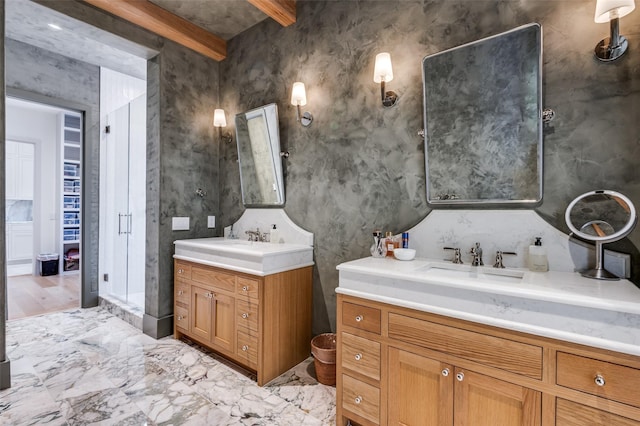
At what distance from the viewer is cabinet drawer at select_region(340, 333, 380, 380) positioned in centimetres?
151

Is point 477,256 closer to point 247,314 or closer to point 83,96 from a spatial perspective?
point 247,314

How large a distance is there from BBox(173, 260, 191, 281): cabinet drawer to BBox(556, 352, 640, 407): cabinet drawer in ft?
8.46

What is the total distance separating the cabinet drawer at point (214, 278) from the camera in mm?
2270

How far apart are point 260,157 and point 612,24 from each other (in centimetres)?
240

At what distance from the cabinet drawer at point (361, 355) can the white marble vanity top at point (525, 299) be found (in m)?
0.24

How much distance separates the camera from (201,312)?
252 cm

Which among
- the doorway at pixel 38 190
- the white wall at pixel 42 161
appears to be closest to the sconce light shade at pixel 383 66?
the doorway at pixel 38 190

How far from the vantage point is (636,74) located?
1.36 metres

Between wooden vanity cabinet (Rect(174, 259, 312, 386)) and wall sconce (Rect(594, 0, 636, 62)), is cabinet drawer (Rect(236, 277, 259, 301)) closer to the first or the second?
wooden vanity cabinet (Rect(174, 259, 312, 386))

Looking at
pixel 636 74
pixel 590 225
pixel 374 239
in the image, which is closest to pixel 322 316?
pixel 374 239

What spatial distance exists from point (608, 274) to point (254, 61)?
305 centimetres

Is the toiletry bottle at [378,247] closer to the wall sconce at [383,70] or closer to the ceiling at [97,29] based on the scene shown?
the wall sconce at [383,70]

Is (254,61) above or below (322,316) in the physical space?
above

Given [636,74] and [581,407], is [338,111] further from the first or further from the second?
[581,407]
